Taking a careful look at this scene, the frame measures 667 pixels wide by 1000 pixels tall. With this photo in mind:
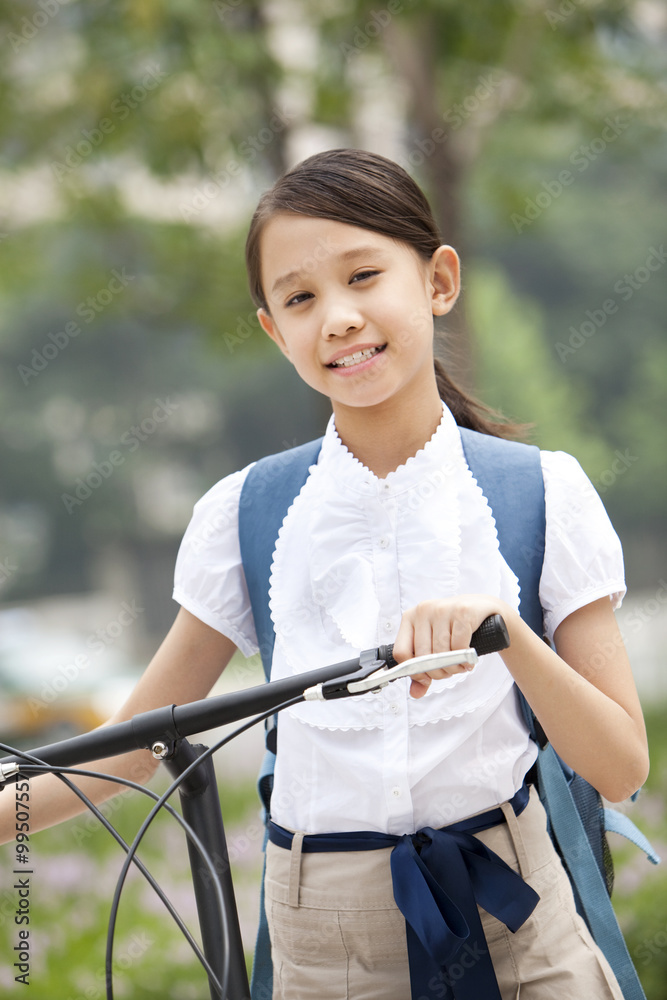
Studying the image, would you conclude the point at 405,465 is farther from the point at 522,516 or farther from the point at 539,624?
the point at 539,624

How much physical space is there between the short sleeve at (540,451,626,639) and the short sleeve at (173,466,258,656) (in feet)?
1.65

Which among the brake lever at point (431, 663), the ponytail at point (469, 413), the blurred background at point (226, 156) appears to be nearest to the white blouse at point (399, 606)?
the ponytail at point (469, 413)

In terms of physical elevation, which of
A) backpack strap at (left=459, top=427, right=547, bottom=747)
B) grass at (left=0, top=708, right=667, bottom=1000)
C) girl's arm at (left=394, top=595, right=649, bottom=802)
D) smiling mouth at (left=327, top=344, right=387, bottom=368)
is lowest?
grass at (left=0, top=708, right=667, bottom=1000)

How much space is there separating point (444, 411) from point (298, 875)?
2.57ft

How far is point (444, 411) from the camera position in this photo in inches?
69.1

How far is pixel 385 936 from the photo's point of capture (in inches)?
60.3

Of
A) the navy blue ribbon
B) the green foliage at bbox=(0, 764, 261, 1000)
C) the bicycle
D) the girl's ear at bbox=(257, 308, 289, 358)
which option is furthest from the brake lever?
the green foliage at bbox=(0, 764, 261, 1000)

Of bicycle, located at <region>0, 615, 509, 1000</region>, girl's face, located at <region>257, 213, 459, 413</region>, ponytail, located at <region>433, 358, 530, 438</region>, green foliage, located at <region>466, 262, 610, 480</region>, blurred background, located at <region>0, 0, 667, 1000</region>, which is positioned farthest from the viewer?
green foliage, located at <region>466, 262, 610, 480</region>

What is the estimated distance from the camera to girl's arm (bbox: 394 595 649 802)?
4.04ft

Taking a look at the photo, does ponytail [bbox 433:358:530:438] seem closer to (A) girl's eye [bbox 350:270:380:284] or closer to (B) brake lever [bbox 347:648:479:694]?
(A) girl's eye [bbox 350:270:380:284]

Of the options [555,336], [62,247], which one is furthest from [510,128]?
[555,336]

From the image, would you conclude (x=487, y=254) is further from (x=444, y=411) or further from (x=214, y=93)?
(x=444, y=411)

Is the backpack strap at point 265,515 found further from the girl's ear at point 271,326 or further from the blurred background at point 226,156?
the blurred background at point 226,156

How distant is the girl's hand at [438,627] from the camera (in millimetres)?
1222
